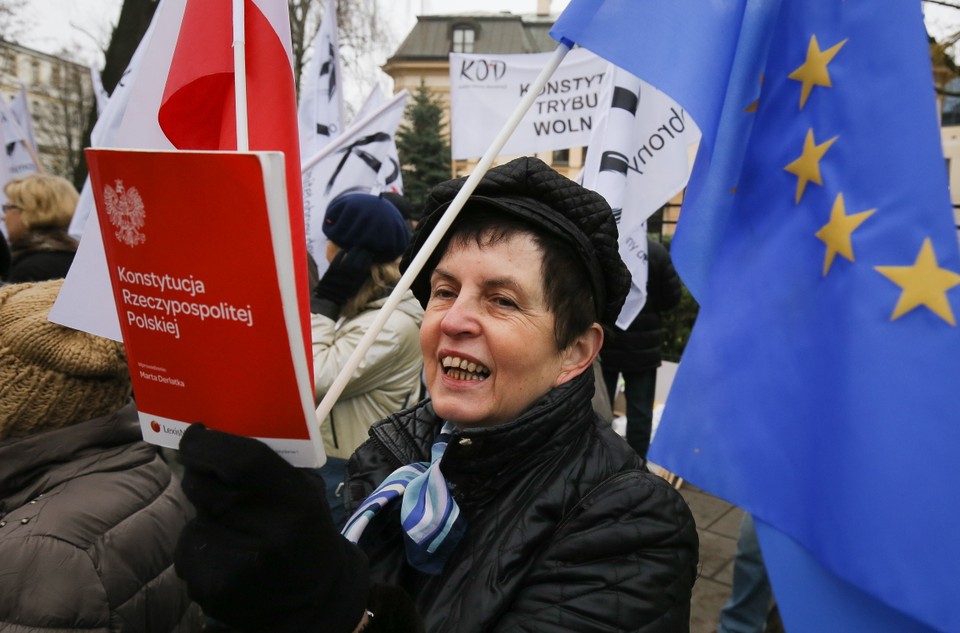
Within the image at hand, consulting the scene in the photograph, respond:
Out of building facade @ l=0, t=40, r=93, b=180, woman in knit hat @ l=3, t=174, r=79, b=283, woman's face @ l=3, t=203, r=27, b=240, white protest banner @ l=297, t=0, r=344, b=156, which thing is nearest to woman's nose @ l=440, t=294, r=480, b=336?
woman in knit hat @ l=3, t=174, r=79, b=283

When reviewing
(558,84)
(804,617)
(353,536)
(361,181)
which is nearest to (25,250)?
(361,181)

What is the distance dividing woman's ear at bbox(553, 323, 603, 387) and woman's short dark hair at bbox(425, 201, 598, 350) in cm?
3

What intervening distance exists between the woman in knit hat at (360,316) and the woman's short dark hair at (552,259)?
5.67 ft

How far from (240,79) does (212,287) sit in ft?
1.61

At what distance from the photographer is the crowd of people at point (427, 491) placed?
1070mm

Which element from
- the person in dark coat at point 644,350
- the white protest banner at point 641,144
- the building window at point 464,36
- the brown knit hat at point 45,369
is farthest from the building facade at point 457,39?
the brown knit hat at point 45,369

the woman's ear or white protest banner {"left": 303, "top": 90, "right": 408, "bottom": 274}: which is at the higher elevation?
the woman's ear

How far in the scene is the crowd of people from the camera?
1.07 m

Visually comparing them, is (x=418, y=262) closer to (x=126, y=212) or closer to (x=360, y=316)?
(x=126, y=212)

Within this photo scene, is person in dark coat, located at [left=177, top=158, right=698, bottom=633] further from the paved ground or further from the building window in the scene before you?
the building window

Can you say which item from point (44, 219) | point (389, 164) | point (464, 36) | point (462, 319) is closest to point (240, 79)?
point (462, 319)

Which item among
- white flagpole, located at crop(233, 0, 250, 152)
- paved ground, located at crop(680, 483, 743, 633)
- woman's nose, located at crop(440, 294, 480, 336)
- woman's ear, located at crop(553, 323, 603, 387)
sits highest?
white flagpole, located at crop(233, 0, 250, 152)

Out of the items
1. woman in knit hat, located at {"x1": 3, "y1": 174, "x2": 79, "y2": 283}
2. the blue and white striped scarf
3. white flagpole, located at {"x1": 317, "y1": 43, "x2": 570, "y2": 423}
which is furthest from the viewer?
woman in knit hat, located at {"x1": 3, "y1": 174, "x2": 79, "y2": 283}

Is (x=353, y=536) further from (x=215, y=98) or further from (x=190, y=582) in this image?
(x=215, y=98)
